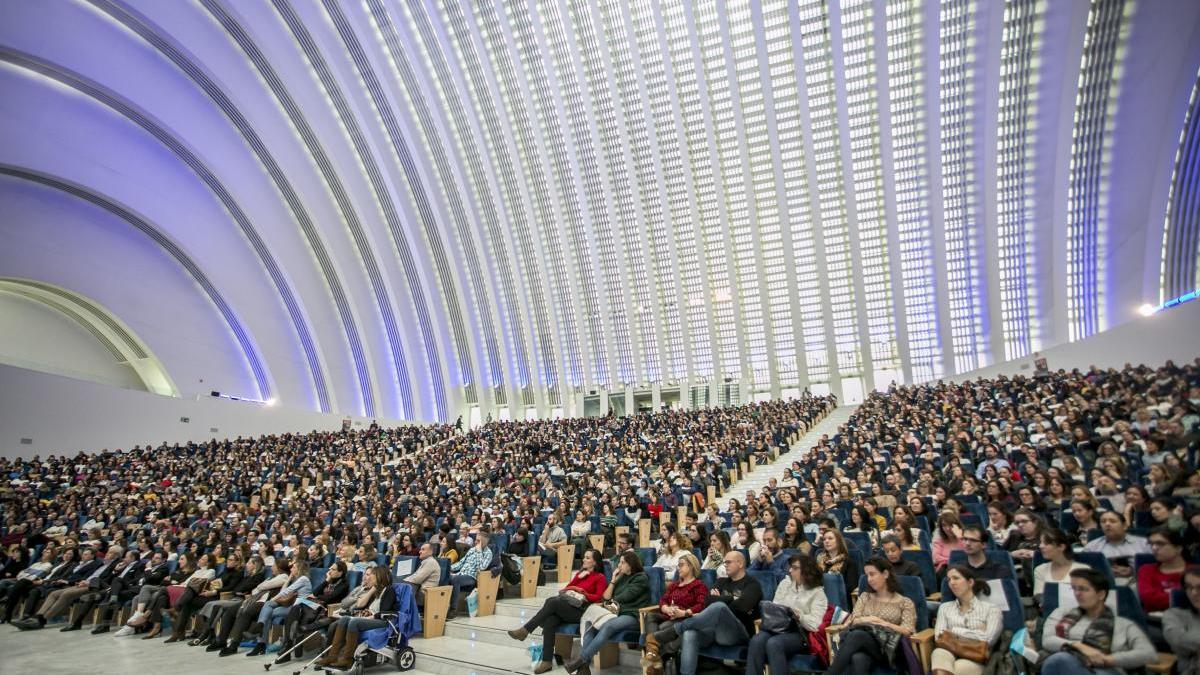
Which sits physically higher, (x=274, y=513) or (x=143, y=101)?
(x=143, y=101)

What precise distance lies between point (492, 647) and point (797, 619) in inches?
115

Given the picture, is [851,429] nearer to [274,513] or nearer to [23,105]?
[274,513]

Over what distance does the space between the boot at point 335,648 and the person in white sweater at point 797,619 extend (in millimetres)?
3582

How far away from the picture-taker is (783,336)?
2900 cm

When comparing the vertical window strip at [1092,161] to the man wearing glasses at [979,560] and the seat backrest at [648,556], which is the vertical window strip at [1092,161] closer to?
the man wearing glasses at [979,560]

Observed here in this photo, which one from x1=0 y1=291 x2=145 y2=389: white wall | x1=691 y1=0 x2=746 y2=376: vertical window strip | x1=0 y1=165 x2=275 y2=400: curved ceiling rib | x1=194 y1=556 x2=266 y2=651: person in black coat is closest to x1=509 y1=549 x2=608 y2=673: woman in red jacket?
x1=194 y1=556 x2=266 y2=651: person in black coat

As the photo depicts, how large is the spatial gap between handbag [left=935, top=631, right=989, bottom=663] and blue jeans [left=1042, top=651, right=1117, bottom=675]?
368mm

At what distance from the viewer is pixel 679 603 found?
456cm

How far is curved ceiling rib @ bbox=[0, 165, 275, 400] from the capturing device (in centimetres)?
2106

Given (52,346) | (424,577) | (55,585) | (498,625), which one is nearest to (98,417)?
(52,346)

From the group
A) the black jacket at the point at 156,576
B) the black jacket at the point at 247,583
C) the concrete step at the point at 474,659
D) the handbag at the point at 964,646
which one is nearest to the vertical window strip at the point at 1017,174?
the handbag at the point at 964,646

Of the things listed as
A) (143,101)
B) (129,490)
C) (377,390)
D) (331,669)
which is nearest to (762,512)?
(331,669)

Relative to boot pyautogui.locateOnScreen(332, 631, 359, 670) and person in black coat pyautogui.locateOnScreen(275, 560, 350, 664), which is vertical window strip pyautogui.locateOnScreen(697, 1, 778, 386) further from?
boot pyautogui.locateOnScreen(332, 631, 359, 670)

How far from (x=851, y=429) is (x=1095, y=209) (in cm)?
1266
